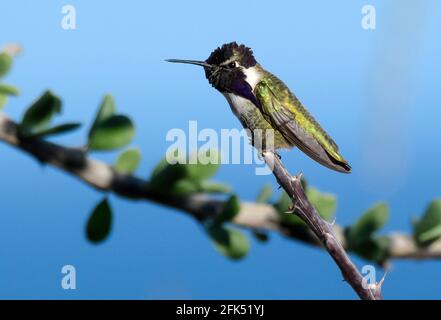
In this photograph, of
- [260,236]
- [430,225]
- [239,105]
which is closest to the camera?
[239,105]

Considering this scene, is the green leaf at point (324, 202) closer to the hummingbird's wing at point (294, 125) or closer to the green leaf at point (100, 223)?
the hummingbird's wing at point (294, 125)

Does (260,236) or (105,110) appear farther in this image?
(260,236)

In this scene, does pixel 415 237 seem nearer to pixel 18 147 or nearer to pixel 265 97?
pixel 265 97

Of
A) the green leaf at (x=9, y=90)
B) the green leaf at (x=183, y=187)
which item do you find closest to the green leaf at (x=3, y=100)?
the green leaf at (x=9, y=90)

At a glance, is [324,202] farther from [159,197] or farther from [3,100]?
[3,100]

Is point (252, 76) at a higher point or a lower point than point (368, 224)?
higher

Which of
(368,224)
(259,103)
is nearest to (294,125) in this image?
(259,103)
